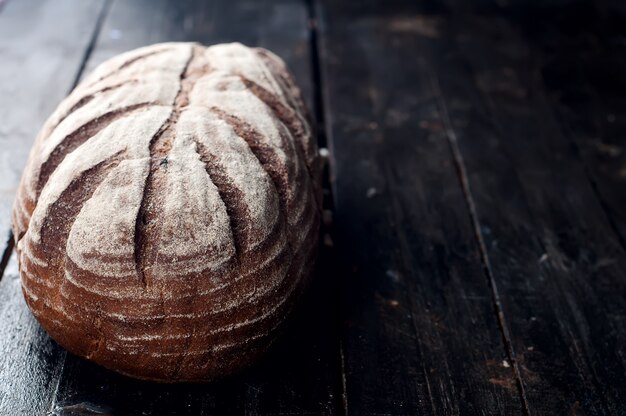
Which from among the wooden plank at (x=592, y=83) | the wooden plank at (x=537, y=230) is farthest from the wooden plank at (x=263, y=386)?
the wooden plank at (x=592, y=83)

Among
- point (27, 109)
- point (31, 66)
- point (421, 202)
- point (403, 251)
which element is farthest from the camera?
point (31, 66)

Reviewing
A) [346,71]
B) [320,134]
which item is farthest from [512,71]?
[320,134]

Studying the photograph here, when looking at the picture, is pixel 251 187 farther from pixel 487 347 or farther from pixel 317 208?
pixel 487 347

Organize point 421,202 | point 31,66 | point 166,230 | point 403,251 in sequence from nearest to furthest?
point 166,230, point 403,251, point 421,202, point 31,66

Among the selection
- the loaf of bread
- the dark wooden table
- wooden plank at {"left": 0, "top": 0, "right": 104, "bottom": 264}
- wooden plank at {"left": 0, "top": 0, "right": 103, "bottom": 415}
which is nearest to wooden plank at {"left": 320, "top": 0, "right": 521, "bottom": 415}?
the dark wooden table

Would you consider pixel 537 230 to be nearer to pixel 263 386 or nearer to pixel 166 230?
pixel 263 386

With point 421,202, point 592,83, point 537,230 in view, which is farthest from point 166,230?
point 592,83
